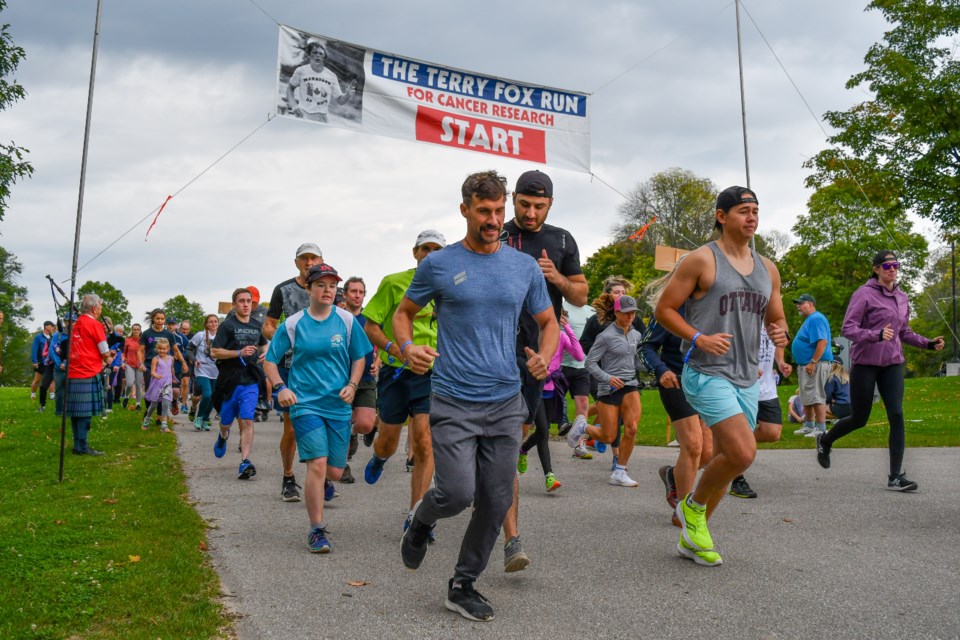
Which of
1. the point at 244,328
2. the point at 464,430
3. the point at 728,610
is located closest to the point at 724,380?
the point at 728,610

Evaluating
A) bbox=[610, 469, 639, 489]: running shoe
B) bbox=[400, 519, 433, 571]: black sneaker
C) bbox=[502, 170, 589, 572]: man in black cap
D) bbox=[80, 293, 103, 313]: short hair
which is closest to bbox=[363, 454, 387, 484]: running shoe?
bbox=[502, 170, 589, 572]: man in black cap

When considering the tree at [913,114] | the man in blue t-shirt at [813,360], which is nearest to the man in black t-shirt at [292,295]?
the man in blue t-shirt at [813,360]

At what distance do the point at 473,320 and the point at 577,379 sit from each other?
6.60m

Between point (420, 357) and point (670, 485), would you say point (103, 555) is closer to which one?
point (420, 357)

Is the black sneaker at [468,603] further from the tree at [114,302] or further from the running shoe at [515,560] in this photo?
the tree at [114,302]

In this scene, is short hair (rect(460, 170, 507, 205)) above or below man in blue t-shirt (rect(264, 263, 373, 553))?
above

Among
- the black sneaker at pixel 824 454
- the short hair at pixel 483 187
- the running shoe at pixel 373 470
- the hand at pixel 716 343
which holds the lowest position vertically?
the running shoe at pixel 373 470

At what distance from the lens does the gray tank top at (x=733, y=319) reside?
5.15m

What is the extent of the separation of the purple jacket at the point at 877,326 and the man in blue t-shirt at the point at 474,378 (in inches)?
186

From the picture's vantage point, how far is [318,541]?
5.52 metres

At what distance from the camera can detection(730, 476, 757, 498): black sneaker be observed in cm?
753

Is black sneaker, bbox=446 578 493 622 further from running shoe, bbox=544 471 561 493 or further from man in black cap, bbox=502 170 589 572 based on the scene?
running shoe, bbox=544 471 561 493

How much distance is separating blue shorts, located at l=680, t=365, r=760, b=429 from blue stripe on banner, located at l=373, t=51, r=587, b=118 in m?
4.88

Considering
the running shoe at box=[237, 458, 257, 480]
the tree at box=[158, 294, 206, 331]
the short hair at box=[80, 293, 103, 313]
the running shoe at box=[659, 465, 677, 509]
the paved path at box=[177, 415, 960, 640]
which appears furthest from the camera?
the tree at box=[158, 294, 206, 331]
